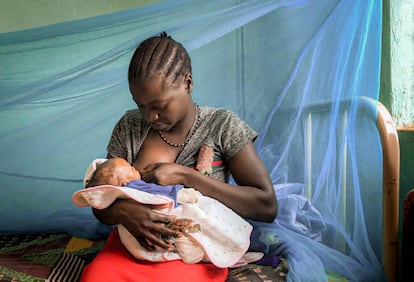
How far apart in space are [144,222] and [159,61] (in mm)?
495

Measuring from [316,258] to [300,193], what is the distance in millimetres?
366

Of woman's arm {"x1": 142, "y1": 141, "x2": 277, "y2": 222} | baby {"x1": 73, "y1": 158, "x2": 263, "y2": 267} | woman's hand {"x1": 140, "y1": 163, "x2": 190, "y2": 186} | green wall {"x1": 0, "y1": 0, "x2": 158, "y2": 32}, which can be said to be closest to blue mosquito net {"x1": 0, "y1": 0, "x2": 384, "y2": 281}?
woman's arm {"x1": 142, "y1": 141, "x2": 277, "y2": 222}

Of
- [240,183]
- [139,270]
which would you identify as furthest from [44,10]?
[139,270]

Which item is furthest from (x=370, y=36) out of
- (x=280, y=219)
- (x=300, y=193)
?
(x=280, y=219)

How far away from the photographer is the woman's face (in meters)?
1.27

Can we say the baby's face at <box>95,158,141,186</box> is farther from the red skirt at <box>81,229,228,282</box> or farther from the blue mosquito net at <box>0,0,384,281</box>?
the blue mosquito net at <box>0,0,384,281</box>

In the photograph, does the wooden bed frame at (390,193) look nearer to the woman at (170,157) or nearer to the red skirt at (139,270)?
the woman at (170,157)

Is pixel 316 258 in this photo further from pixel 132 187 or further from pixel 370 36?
pixel 370 36

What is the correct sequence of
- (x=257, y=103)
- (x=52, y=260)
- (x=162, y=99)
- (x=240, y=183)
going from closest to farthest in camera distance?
1. (x=162, y=99)
2. (x=240, y=183)
3. (x=52, y=260)
4. (x=257, y=103)

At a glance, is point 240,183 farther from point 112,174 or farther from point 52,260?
point 52,260

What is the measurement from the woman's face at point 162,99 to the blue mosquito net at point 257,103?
42 centimetres

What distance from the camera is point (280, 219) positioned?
1.60m

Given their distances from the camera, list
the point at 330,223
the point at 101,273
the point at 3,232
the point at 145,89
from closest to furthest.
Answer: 1. the point at 101,273
2. the point at 145,89
3. the point at 330,223
4. the point at 3,232

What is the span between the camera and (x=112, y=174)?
3.90 feet
